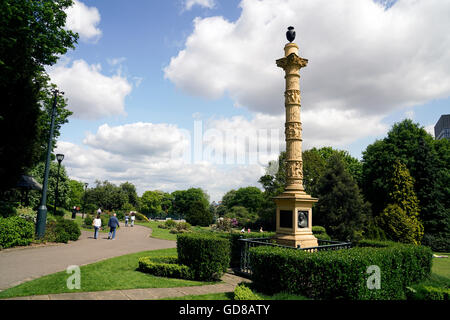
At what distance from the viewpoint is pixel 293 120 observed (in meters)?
14.5

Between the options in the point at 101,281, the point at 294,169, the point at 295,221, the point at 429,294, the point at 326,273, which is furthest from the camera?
the point at 294,169

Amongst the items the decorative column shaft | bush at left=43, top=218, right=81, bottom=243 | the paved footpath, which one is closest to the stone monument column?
the decorative column shaft

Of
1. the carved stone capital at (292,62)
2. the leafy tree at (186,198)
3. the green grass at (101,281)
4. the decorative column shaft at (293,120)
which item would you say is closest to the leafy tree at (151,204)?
the leafy tree at (186,198)

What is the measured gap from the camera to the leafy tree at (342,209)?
31.2m

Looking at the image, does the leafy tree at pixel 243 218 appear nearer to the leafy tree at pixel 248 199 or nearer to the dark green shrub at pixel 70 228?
the leafy tree at pixel 248 199

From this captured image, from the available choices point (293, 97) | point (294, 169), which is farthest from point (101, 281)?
point (293, 97)

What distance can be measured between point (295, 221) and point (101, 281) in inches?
328

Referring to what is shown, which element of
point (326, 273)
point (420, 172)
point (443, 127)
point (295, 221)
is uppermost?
point (443, 127)

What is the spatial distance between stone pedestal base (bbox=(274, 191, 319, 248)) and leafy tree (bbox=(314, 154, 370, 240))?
20240mm

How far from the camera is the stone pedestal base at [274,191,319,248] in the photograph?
12.8 metres

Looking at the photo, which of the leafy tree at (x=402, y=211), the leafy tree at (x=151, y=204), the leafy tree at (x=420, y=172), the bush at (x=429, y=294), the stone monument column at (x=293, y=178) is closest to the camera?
the bush at (x=429, y=294)

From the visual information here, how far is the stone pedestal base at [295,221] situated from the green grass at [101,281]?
16.5ft

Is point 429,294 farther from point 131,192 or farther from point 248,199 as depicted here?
point 131,192
